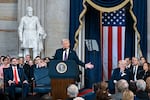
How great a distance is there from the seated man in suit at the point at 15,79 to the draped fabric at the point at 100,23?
2576 millimetres

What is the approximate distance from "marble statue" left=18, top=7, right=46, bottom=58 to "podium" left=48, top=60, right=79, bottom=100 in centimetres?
404

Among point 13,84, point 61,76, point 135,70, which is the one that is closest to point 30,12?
point 13,84

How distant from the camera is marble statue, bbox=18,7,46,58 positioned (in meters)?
12.6

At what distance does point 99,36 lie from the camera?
13305mm

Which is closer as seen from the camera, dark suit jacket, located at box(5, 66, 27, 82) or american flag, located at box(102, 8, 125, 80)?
dark suit jacket, located at box(5, 66, 27, 82)

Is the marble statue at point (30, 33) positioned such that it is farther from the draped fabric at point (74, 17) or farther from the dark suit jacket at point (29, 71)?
the dark suit jacket at point (29, 71)

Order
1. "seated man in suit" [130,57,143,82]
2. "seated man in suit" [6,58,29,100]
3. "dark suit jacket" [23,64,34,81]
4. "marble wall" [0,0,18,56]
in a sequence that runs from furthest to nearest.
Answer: "marble wall" [0,0,18,56]
"dark suit jacket" [23,64,34,81]
"seated man in suit" [6,58,29,100]
"seated man in suit" [130,57,143,82]

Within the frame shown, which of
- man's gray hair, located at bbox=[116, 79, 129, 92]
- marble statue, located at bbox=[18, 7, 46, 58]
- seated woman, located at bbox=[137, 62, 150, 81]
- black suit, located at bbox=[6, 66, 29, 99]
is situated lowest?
black suit, located at bbox=[6, 66, 29, 99]

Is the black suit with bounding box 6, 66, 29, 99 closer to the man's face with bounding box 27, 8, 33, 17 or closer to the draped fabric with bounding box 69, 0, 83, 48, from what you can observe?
the man's face with bounding box 27, 8, 33, 17

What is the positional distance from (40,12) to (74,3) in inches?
39.3

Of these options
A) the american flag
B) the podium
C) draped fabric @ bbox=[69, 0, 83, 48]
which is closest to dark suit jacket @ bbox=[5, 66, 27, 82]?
the podium

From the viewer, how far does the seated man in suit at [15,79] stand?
10422 millimetres

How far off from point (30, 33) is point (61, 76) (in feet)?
13.7

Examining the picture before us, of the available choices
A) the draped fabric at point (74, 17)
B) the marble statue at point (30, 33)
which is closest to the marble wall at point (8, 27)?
the marble statue at point (30, 33)
